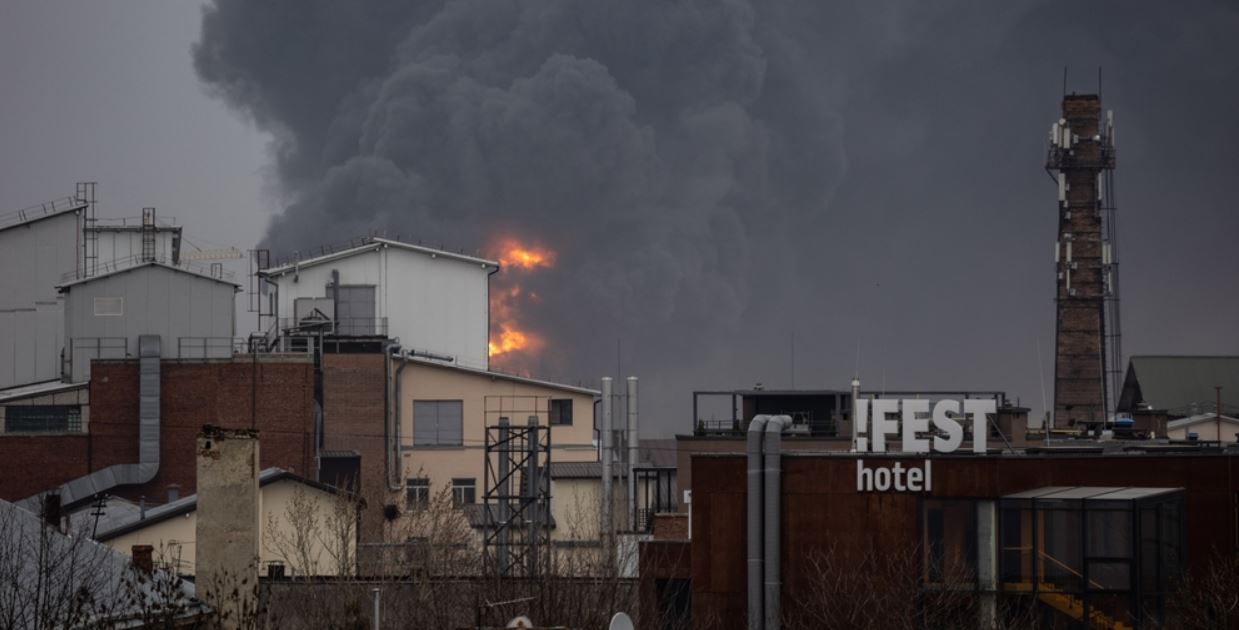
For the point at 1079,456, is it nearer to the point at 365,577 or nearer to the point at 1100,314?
the point at 365,577

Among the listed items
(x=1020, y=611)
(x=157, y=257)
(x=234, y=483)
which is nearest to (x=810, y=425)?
(x=157, y=257)

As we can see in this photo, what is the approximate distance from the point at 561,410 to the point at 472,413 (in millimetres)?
4792

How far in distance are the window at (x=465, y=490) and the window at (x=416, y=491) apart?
4.85 feet

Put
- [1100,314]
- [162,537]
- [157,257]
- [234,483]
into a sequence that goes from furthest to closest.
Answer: [1100,314], [157,257], [162,537], [234,483]

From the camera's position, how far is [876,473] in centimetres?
4256

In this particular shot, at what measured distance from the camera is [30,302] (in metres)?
92.9

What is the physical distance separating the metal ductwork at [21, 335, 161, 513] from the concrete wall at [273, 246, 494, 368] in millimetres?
13234

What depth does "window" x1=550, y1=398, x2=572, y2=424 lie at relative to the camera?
88.8m

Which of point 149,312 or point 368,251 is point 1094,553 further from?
point 368,251

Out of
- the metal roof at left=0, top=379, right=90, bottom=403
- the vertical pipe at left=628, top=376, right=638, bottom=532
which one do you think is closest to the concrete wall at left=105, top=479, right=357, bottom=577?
the vertical pipe at left=628, top=376, right=638, bottom=532

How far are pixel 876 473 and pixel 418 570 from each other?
11921 mm

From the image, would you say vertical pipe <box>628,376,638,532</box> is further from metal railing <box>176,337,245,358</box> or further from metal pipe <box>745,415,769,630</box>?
metal pipe <box>745,415,769,630</box>

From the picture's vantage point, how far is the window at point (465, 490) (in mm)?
84806

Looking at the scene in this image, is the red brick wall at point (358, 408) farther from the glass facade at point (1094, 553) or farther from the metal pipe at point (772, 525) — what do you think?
the glass facade at point (1094, 553)
